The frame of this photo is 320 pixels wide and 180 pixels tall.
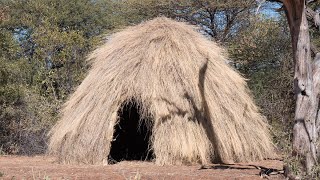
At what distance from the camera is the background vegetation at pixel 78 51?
15.0m

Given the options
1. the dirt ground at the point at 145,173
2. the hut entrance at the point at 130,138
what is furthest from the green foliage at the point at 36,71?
the dirt ground at the point at 145,173

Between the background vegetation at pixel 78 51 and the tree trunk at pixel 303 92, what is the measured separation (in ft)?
16.2

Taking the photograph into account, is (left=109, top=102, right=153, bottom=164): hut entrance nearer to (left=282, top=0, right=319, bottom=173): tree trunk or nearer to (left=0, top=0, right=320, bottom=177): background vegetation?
(left=0, top=0, right=320, bottom=177): background vegetation

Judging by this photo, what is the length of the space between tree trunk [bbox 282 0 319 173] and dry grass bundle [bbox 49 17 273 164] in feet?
9.91

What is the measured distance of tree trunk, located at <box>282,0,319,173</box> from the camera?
6605 mm

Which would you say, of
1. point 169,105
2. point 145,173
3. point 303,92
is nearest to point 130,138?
point 169,105

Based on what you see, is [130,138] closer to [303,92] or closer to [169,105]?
[169,105]

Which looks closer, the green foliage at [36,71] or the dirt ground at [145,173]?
the dirt ground at [145,173]

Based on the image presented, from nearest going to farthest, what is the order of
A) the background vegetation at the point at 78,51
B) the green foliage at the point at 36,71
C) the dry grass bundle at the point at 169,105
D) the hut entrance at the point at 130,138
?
the dry grass bundle at the point at 169,105 < the hut entrance at the point at 130,138 < the background vegetation at the point at 78,51 < the green foliage at the point at 36,71

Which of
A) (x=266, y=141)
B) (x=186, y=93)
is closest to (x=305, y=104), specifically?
(x=186, y=93)

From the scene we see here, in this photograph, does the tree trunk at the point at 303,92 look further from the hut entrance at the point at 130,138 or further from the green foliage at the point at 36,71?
the green foliage at the point at 36,71

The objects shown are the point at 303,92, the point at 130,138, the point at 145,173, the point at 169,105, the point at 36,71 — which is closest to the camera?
the point at 303,92

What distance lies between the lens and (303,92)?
666cm

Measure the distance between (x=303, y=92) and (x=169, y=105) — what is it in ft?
11.0
